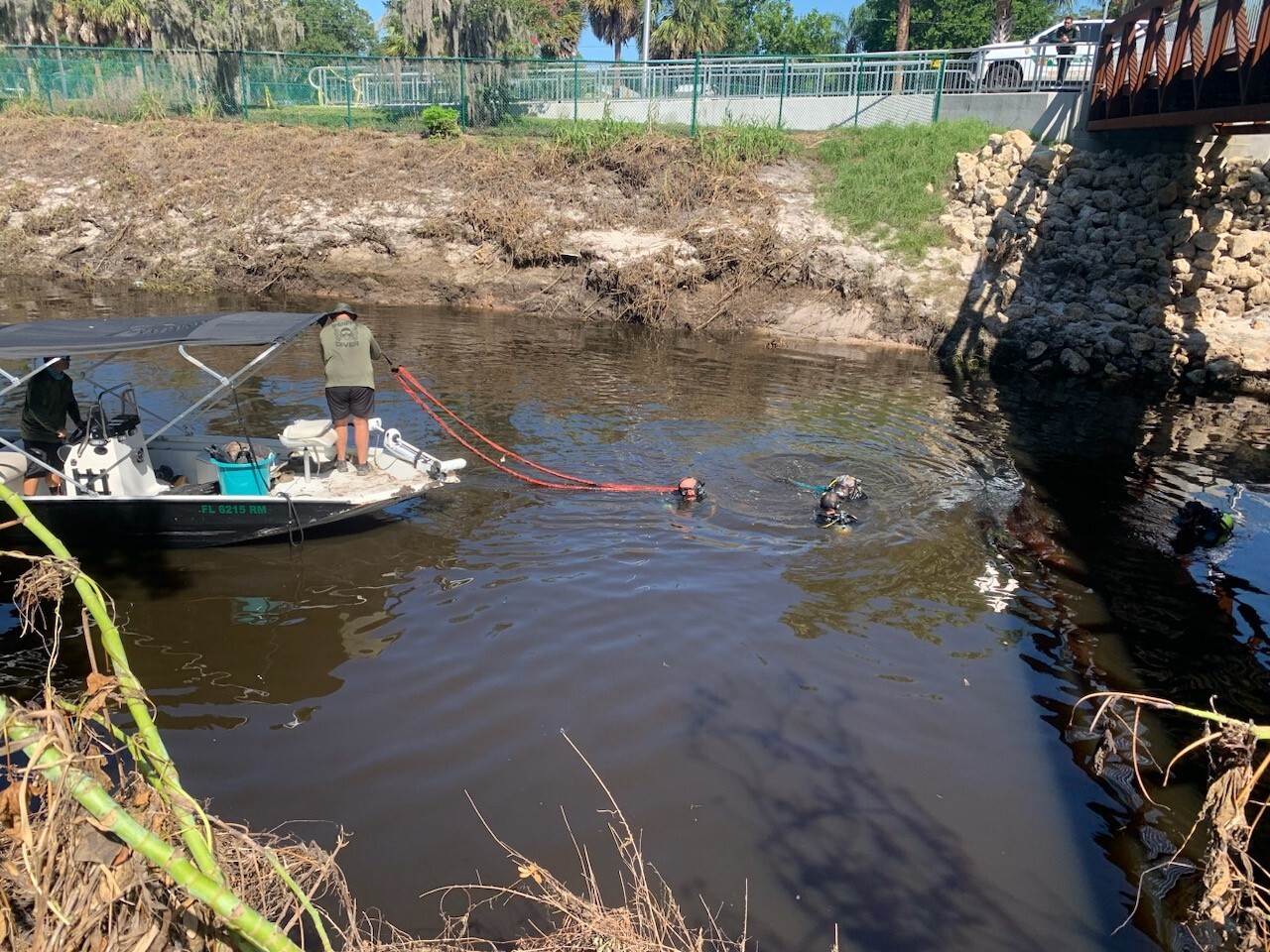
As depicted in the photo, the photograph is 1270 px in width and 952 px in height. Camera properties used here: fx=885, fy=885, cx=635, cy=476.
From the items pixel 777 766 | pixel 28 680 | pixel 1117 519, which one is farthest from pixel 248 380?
pixel 1117 519

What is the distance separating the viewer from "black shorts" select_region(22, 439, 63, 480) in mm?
8984

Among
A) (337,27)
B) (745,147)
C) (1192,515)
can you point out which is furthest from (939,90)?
(337,27)

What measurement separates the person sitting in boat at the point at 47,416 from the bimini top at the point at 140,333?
371 millimetres

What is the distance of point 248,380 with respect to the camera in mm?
15930

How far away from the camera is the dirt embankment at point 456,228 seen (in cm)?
2258

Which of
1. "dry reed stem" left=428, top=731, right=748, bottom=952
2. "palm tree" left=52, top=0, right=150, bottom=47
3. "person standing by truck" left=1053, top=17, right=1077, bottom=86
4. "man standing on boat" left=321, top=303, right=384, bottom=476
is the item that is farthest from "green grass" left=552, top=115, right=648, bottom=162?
"palm tree" left=52, top=0, right=150, bottom=47

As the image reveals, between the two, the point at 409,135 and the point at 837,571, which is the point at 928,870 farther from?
the point at 409,135

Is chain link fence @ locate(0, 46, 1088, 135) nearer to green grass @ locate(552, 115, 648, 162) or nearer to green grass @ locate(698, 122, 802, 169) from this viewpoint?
green grass @ locate(552, 115, 648, 162)

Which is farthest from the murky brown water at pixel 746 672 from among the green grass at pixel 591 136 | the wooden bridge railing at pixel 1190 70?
the green grass at pixel 591 136

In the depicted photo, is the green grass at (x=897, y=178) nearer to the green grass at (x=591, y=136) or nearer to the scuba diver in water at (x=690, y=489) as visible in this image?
the green grass at (x=591, y=136)

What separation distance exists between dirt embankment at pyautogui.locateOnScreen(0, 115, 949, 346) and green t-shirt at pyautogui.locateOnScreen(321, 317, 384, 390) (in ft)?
43.9

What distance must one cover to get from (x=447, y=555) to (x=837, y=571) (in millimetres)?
4173

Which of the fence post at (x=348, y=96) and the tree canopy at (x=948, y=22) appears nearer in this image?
the fence post at (x=348, y=96)

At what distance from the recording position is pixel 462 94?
2855 centimetres
